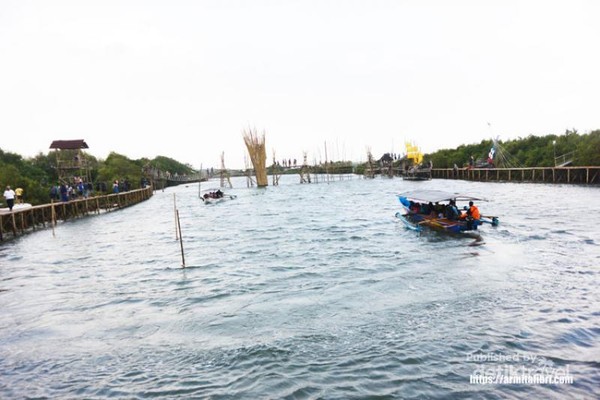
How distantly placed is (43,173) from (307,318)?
4883 centimetres

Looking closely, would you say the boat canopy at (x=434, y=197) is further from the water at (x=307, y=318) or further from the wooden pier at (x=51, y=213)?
the wooden pier at (x=51, y=213)

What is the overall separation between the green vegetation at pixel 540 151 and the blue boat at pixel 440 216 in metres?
30.1


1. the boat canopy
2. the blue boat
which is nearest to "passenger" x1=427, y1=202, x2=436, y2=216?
the blue boat

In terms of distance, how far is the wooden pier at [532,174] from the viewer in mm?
43513

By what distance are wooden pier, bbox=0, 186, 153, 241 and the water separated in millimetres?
6760

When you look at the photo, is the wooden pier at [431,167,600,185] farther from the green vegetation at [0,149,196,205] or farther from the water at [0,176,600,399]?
the green vegetation at [0,149,196,205]

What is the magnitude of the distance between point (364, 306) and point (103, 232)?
21.4 meters

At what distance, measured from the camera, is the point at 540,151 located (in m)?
54.9

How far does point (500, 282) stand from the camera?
1212 cm

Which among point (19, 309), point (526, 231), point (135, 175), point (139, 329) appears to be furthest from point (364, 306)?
point (135, 175)

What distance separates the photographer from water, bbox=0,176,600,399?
7.10m

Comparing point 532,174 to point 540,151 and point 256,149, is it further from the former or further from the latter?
point 256,149

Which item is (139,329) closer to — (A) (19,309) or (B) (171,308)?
(B) (171,308)

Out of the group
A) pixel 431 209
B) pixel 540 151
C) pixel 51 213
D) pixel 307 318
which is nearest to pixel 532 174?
pixel 540 151
